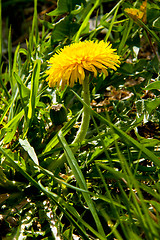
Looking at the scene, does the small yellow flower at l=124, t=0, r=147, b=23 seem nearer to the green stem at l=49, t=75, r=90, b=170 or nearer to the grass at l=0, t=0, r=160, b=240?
the grass at l=0, t=0, r=160, b=240

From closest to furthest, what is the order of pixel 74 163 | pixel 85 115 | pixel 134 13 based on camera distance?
pixel 74 163, pixel 85 115, pixel 134 13

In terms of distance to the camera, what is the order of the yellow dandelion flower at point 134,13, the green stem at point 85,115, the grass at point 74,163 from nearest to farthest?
the grass at point 74,163 → the green stem at point 85,115 → the yellow dandelion flower at point 134,13

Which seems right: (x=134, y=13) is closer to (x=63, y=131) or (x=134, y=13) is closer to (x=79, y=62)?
(x=79, y=62)

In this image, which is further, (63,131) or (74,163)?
(63,131)

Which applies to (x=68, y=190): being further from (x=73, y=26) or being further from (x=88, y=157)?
(x=73, y=26)

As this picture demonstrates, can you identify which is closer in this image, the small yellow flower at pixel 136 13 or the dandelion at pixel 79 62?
the dandelion at pixel 79 62

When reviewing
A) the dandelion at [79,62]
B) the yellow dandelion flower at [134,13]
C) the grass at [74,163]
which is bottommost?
the grass at [74,163]

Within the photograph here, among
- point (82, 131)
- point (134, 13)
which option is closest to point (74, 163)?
point (82, 131)

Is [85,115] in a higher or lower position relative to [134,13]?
lower

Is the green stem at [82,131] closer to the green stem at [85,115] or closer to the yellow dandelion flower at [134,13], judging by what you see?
the green stem at [85,115]

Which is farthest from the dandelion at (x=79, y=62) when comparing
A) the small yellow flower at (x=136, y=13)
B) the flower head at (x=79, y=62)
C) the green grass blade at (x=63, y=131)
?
the small yellow flower at (x=136, y=13)

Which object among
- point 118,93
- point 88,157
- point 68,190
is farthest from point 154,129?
point 68,190
